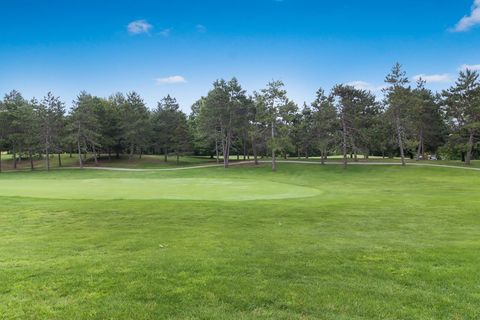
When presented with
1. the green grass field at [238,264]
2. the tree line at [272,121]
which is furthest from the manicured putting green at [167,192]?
the tree line at [272,121]

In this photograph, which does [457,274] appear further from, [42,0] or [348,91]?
[348,91]

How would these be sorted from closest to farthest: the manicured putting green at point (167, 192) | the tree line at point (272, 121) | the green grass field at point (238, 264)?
the green grass field at point (238, 264) < the manicured putting green at point (167, 192) < the tree line at point (272, 121)

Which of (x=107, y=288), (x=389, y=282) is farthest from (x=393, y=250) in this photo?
(x=107, y=288)

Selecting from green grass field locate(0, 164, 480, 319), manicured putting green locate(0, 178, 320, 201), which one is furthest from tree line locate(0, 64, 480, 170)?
green grass field locate(0, 164, 480, 319)

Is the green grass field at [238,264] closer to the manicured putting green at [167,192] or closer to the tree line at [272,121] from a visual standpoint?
the manicured putting green at [167,192]

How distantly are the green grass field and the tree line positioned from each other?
37.5m

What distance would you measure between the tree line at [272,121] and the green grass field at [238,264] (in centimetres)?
3751

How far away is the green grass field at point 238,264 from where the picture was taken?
198 inches

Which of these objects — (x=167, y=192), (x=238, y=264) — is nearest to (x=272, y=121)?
(x=167, y=192)

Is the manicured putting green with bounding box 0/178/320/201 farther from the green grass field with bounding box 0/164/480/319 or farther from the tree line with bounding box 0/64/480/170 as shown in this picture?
the tree line with bounding box 0/64/480/170

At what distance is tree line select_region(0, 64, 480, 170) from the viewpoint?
49.5 metres

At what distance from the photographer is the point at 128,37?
32.7m

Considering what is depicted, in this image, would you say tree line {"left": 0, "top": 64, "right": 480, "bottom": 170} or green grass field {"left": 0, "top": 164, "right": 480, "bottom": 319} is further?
tree line {"left": 0, "top": 64, "right": 480, "bottom": 170}

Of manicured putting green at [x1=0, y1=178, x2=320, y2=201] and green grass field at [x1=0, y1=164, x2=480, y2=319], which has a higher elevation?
green grass field at [x1=0, y1=164, x2=480, y2=319]
